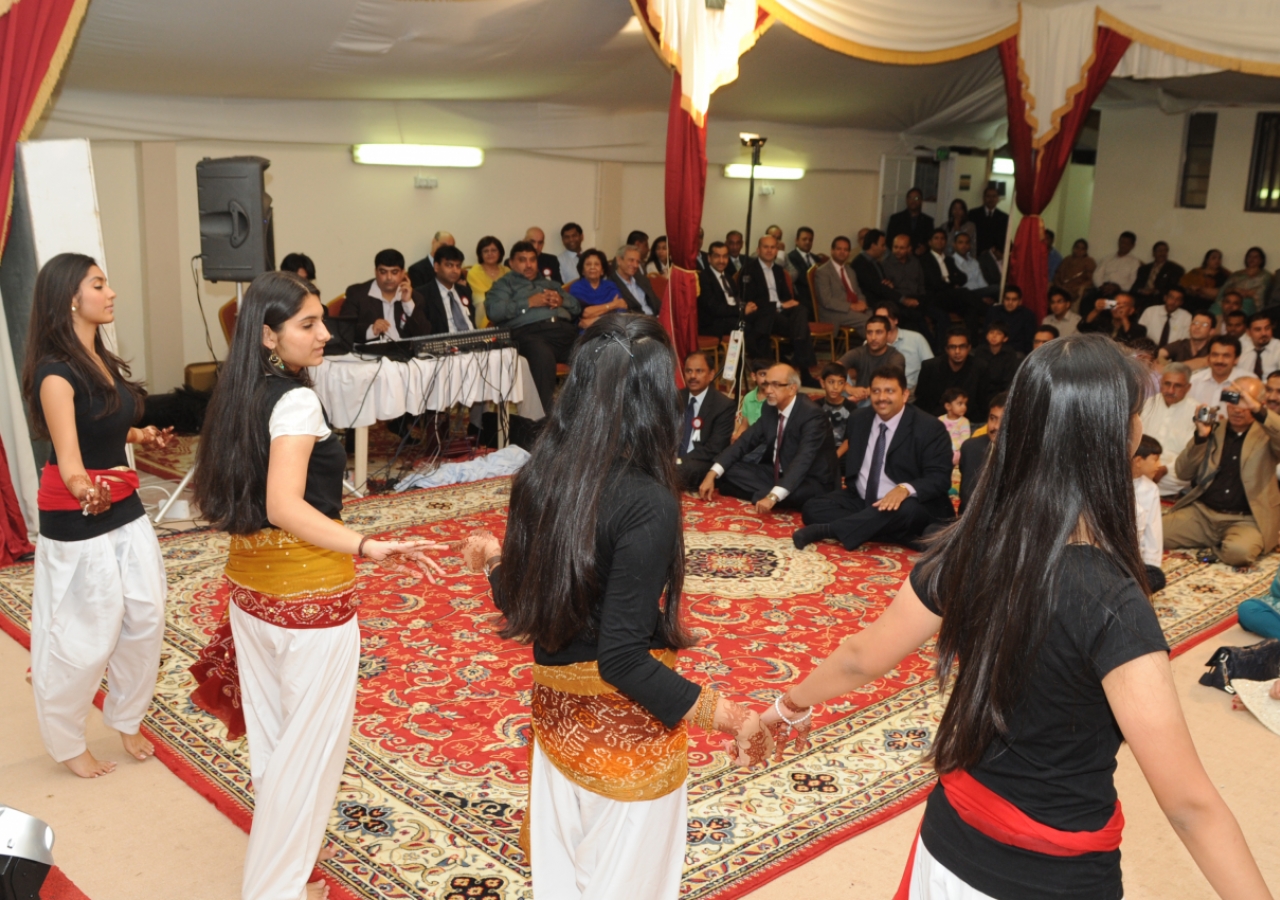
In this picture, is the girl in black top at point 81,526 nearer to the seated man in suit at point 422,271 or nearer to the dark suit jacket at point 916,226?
the seated man in suit at point 422,271

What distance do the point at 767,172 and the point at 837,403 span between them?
6.11m

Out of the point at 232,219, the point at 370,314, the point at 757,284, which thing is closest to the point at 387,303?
the point at 370,314

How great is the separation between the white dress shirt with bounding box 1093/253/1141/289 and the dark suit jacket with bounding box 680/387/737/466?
7088 millimetres

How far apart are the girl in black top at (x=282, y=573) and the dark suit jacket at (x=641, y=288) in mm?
6740

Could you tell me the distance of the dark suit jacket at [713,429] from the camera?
7023 millimetres

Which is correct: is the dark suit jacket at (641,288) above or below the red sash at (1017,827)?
above

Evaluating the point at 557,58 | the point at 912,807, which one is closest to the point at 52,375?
the point at 912,807

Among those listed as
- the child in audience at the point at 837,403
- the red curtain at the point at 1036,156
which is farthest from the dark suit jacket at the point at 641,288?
the red curtain at the point at 1036,156

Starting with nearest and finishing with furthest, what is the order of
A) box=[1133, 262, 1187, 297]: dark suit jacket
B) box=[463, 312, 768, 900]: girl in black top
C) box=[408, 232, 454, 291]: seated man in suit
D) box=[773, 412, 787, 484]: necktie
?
box=[463, 312, 768, 900]: girl in black top, box=[773, 412, 787, 484]: necktie, box=[408, 232, 454, 291]: seated man in suit, box=[1133, 262, 1187, 297]: dark suit jacket

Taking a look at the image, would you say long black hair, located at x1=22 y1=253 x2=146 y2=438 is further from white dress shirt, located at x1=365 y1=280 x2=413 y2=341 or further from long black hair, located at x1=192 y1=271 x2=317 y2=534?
white dress shirt, located at x1=365 y1=280 x2=413 y2=341

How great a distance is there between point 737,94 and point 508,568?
9515mm

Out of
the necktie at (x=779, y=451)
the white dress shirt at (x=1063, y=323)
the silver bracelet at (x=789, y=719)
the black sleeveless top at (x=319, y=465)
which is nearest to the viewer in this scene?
the silver bracelet at (x=789, y=719)

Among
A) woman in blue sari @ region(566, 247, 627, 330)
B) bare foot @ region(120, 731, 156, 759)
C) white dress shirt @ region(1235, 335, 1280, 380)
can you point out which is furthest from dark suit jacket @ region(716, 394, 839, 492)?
white dress shirt @ region(1235, 335, 1280, 380)

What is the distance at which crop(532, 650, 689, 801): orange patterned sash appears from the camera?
189 cm
